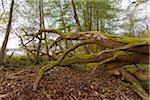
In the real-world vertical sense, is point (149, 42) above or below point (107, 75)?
above

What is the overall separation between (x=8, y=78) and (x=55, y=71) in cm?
101

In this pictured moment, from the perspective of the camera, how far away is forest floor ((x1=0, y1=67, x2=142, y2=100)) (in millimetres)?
4531

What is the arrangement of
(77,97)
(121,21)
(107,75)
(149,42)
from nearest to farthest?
(149,42), (77,97), (107,75), (121,21)

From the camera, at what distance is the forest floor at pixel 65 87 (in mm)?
4531

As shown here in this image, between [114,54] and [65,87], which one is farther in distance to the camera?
[114,54]

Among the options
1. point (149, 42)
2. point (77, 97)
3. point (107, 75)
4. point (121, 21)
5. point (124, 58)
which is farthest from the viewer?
point (121, 21)

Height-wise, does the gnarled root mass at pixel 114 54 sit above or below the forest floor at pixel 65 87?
above

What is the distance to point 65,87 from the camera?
15.9 ft

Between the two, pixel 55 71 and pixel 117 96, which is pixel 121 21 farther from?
pixel 117 96

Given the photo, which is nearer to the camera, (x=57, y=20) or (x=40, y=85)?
(x=40, y=85)

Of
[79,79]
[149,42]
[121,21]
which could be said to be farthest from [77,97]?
[121,21]

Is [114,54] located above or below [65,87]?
above

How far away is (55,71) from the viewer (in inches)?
229

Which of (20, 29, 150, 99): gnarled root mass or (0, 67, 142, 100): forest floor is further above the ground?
(20, 29, 150, 99): gnarled root mass
